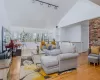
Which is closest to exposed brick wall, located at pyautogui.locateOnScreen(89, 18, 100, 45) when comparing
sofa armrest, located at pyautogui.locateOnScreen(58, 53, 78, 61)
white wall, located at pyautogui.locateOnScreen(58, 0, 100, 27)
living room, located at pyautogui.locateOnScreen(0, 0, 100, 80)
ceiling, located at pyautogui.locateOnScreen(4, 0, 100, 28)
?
living room, located at pyautogui.locateOnScreen(0, 0, 100, 80)

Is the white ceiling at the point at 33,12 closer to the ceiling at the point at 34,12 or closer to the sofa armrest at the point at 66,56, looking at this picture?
the ceiling at the point at 34,12

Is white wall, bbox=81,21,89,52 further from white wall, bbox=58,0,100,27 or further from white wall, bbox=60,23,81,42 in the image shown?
white wall, bbox=58,0,100,27

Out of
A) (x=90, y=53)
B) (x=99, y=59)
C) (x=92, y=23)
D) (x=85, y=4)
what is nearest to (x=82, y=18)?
(x=85, y=4)

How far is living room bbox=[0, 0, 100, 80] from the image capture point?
9.66 ft

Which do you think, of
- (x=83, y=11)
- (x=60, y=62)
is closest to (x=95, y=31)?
(x=83, y=11)

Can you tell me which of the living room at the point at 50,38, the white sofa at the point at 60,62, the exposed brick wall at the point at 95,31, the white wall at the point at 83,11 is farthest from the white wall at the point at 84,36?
the white sofa at the point at 60,62

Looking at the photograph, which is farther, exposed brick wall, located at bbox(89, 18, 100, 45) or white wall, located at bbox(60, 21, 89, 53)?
white wall, located at bbox(60, 21, 89, 53)

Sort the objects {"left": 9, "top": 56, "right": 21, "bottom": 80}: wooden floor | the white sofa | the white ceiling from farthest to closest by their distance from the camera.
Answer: the white ceiling, the white sofa, {"left": 9, "top": 56, "right": 21, "bottom": 80}: wooden floor

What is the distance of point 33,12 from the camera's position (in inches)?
237

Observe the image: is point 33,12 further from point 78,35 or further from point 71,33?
point 78,35

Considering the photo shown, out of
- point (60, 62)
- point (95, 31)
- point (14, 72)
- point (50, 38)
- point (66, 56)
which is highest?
point (95, 31)

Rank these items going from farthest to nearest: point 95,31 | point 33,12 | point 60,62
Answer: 1. point 33,12
2. point 95,31
3. point 60,62

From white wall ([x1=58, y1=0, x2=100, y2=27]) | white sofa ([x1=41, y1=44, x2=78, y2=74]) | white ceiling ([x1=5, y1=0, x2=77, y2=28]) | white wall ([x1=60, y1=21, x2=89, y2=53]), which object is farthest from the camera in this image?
white wall ([x1=60, y1=21, x2=89, y2=53])

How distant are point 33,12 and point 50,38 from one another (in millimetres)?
3532
